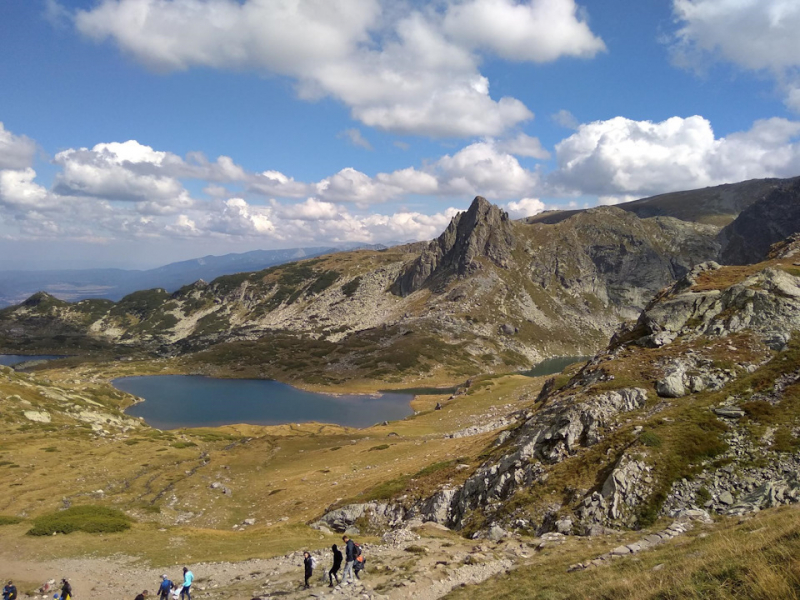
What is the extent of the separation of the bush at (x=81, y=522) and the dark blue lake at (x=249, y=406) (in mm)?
102406

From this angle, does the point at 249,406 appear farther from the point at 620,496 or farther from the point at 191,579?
the point at 620,496

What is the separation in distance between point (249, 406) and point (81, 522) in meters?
129

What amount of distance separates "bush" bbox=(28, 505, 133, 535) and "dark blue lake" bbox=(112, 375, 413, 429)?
102406mm

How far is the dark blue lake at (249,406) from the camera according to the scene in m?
144

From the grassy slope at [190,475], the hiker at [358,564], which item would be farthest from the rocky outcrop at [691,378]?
the hiker at [358,564]

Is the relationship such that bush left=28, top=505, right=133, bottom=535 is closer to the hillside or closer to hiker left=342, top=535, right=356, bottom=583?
the hillside

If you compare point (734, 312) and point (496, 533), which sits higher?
point (734, 312)

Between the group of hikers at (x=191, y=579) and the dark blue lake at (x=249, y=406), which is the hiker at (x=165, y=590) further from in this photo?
the dark blue lake at (x=249, y=406)

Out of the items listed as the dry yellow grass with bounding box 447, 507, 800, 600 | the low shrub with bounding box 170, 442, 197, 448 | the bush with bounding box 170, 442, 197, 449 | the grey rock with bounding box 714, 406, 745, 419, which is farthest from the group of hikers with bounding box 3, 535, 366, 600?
the low shrub with bounding box 170, 442, 197, 448

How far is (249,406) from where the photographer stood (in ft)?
532

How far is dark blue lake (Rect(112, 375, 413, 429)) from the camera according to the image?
473ft

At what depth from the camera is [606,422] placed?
36.6 m

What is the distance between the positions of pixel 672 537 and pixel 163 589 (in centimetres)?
2658

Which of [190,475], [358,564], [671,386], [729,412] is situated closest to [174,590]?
[358,564]
